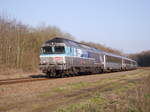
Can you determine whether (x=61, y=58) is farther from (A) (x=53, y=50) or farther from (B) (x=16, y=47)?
(B) (x=16, y=47)

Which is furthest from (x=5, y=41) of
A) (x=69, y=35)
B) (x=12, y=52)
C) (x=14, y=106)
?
(x=69, y=35)

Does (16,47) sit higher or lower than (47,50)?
higher

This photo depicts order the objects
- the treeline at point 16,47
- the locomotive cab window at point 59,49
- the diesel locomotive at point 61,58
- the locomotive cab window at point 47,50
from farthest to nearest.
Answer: the treeline at point 16,47
the locomotive cab window at point 47,50
the locomotive cab window at point 59,49
the diesel locomotive at point 61,58

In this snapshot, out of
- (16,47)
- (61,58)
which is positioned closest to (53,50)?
(61,58)

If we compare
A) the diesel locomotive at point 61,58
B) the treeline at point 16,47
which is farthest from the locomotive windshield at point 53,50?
the treeline at point 16,47

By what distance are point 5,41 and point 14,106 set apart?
2614 cm

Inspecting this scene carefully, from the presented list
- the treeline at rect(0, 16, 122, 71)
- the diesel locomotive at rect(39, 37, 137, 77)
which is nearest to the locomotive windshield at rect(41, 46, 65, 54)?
the diesel locomotive at rect(39, 37, 137, 77)

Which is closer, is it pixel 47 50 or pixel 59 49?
pixel 59 49

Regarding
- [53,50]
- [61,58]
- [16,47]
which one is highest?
[16,47]

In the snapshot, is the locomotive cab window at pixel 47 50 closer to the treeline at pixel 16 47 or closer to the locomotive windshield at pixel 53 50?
the locomotive windshield at pixel 53 50

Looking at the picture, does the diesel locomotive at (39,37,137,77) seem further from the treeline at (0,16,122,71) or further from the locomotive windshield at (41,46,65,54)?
the treeline at (0,16,122,71)

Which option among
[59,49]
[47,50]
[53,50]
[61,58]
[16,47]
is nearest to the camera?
[61,58]

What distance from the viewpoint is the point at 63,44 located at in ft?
70.9

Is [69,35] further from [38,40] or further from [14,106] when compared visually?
[14,106]
